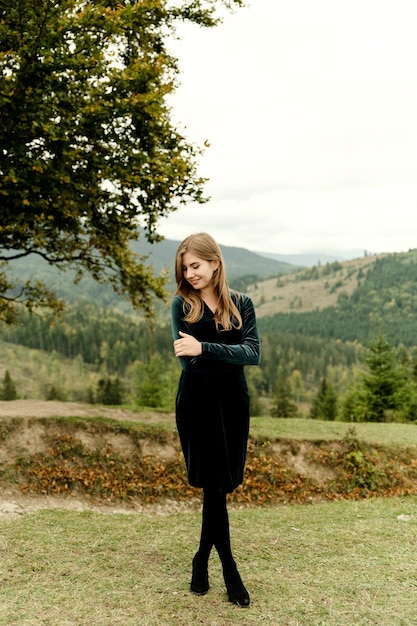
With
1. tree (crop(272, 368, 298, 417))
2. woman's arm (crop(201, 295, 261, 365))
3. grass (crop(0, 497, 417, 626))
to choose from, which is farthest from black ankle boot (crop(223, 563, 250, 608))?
tree (crop(272, 368, 298, 417))

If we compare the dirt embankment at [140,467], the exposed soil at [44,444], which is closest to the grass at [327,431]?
the dirt embankment at [140,467]

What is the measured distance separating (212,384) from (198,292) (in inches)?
40.2

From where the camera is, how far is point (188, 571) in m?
6.05

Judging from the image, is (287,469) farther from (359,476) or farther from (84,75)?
(84,75)

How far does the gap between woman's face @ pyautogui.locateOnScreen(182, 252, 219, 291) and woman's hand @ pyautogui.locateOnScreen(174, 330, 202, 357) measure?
64 centimetres

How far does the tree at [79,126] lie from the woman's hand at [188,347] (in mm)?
6211

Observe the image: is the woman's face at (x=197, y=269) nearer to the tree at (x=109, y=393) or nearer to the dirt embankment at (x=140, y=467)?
the dirt embankment at (x=140, y=467)

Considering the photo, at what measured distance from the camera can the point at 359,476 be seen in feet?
40.3

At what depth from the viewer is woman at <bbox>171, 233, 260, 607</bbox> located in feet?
16.0

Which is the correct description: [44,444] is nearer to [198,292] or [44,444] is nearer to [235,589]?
[235,589]

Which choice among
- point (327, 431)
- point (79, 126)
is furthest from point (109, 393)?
point (79, 126)

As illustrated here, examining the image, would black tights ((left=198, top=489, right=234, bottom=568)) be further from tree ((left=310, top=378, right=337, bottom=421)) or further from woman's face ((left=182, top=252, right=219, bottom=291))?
Answer: tree ((left=310, top=378, right=337, bottom=421))

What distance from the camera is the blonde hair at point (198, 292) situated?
4887 millimetres

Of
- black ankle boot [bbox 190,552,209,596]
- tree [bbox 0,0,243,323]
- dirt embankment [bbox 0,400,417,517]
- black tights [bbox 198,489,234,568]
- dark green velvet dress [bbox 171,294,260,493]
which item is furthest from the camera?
dirt embankment [bbox 0,400,417,517]
